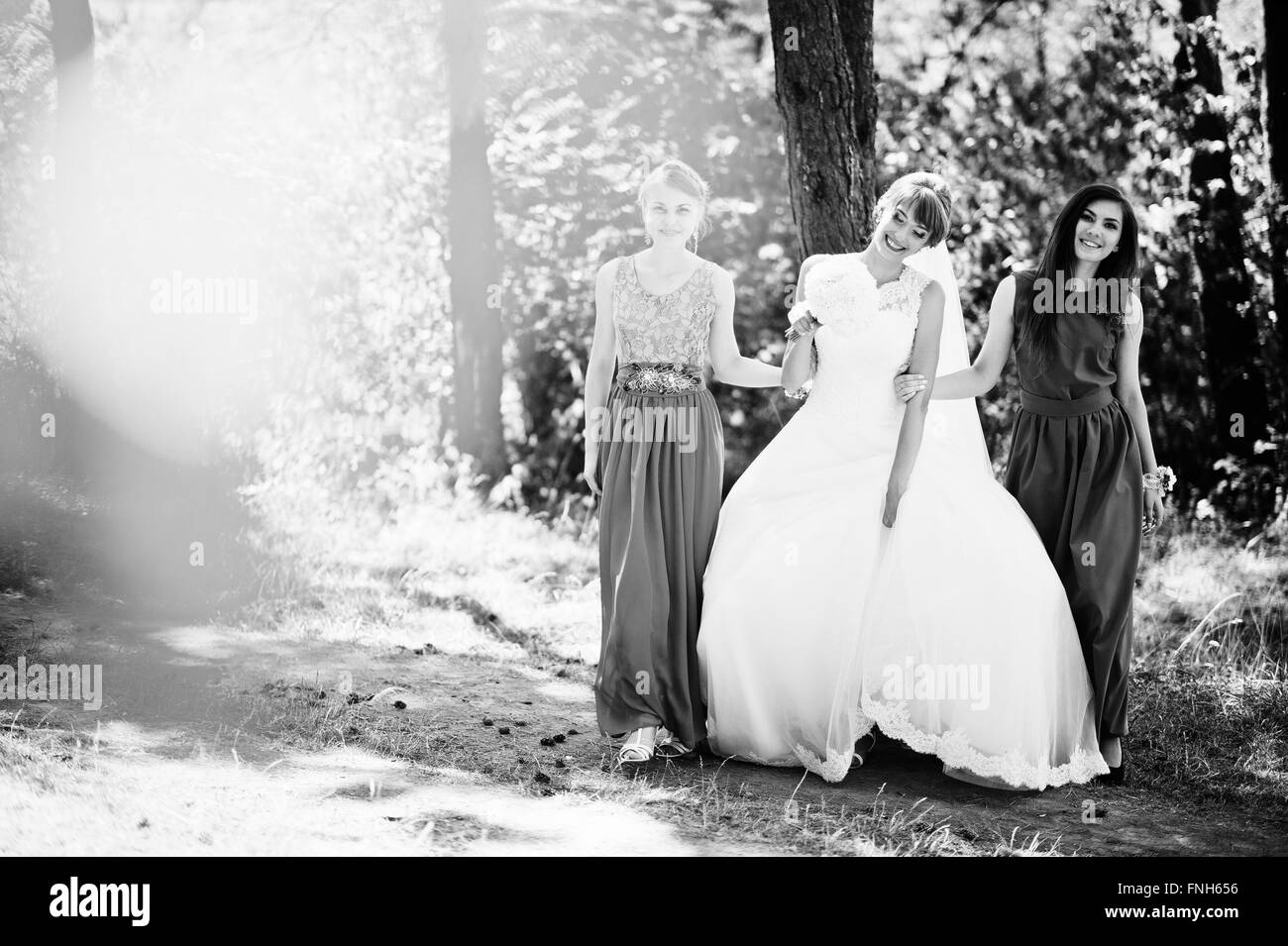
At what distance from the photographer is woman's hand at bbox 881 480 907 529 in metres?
4.25

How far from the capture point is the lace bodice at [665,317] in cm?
452

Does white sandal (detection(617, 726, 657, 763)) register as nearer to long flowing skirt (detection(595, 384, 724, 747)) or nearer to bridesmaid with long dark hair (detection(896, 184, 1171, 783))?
long flowing skirt (detection(595, 384, 724, 747))

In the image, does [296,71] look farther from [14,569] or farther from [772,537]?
[772,537]

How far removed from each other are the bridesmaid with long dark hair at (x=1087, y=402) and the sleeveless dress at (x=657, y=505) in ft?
2.52

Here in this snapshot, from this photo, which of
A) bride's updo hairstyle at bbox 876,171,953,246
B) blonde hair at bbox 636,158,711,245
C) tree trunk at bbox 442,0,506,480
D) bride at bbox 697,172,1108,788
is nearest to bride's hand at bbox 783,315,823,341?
bride at bbox 697,172,1108,788

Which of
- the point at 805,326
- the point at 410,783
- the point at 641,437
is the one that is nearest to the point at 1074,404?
the point at 805,326

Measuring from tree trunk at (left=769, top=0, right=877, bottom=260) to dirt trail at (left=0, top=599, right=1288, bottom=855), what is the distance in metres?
2.39

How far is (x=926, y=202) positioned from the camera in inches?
169

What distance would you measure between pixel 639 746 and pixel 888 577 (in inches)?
41.5

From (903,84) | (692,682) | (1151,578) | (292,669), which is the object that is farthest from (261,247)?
(1151,578)

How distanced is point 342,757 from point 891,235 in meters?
2.67

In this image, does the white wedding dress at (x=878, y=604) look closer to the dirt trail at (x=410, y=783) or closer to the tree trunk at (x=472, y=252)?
the dirt trail at (x=410, y=783)

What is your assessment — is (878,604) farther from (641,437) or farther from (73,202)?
(73,202)

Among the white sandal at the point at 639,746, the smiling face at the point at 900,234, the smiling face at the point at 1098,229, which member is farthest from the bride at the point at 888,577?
the smiling face at the point at 1098,229
